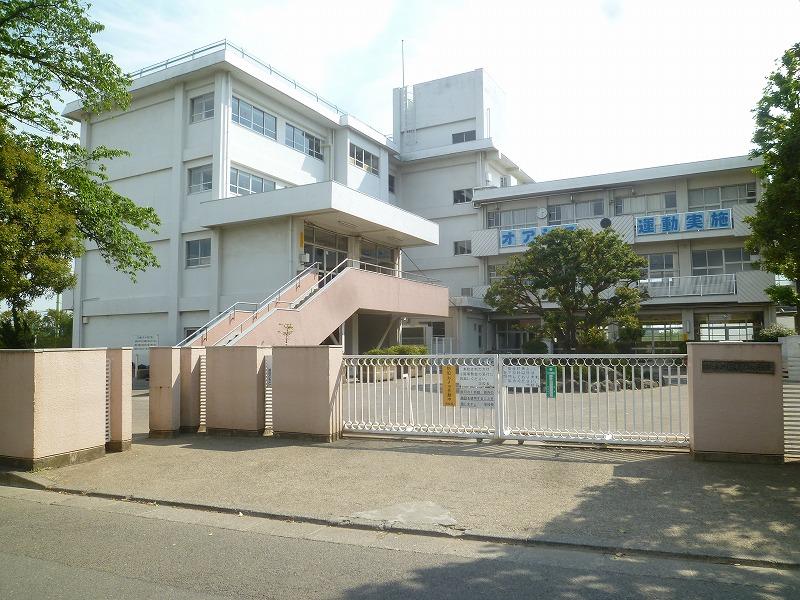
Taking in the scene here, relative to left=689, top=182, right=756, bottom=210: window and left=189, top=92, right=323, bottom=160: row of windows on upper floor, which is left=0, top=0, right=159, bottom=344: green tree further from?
left=689, top=182, right=756, bottom=210: window

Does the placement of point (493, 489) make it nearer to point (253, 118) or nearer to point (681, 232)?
point (253, 118)

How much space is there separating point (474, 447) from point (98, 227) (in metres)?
11.8

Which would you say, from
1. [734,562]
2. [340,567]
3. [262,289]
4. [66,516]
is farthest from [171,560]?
[262,289]

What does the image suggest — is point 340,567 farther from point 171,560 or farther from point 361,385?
point 361,385

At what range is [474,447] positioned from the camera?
9469 millimetres

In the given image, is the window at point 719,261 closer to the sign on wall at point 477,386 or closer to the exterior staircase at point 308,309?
the exterior staircase at point 308,309

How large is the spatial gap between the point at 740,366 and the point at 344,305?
51.2 feet

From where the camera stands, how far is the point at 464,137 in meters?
44.2

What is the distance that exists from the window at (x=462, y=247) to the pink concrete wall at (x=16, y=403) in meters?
35.4

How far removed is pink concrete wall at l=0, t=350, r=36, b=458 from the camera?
8.46 metres

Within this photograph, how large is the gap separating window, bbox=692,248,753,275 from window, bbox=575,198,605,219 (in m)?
6.22

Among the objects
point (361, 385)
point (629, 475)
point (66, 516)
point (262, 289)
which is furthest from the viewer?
point (262, 289)

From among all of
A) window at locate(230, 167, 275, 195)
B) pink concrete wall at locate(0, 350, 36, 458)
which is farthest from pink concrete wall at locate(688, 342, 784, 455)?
window at locate(230, 167, 275, 195)

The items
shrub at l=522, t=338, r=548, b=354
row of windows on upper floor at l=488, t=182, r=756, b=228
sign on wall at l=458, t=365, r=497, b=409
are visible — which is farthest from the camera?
row of windows on upper floor at l=488, t=182, r=756, b=228
